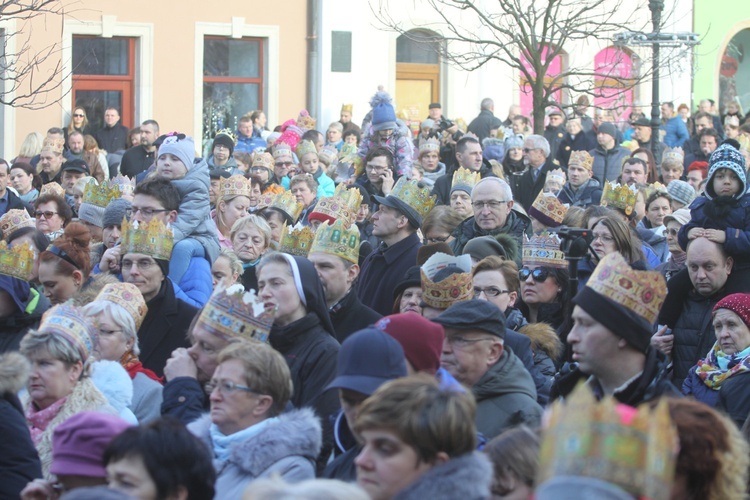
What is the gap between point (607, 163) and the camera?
16.7m

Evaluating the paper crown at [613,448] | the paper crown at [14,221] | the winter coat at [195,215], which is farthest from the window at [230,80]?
the paper crown at [613,448]

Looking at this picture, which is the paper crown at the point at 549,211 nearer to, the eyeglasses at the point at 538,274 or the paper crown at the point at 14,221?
the eyeglasses at the point at 538,274

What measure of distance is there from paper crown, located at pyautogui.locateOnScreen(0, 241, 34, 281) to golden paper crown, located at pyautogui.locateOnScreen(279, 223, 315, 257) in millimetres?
1888

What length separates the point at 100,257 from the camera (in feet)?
29.3

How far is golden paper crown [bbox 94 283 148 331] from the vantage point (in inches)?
248

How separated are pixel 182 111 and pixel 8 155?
354 cm

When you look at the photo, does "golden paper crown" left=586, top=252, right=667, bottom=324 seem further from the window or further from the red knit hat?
the window

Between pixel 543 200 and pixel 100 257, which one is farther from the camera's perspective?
pixel 543 200

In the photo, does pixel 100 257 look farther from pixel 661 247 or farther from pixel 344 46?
pixel 344 46

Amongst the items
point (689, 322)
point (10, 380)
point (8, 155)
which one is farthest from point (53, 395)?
point (8, 155)

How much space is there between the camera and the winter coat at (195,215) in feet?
26.9

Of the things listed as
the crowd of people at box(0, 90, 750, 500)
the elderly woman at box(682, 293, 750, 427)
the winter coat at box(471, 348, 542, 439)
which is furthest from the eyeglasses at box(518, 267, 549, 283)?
the winter coat at box(471, 348, 542, 439)

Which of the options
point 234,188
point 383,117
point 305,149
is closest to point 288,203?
point 234,188

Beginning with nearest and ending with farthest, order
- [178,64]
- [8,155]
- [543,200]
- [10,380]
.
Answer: [10,380]
[543,200]
[8,155]
[178,64]
